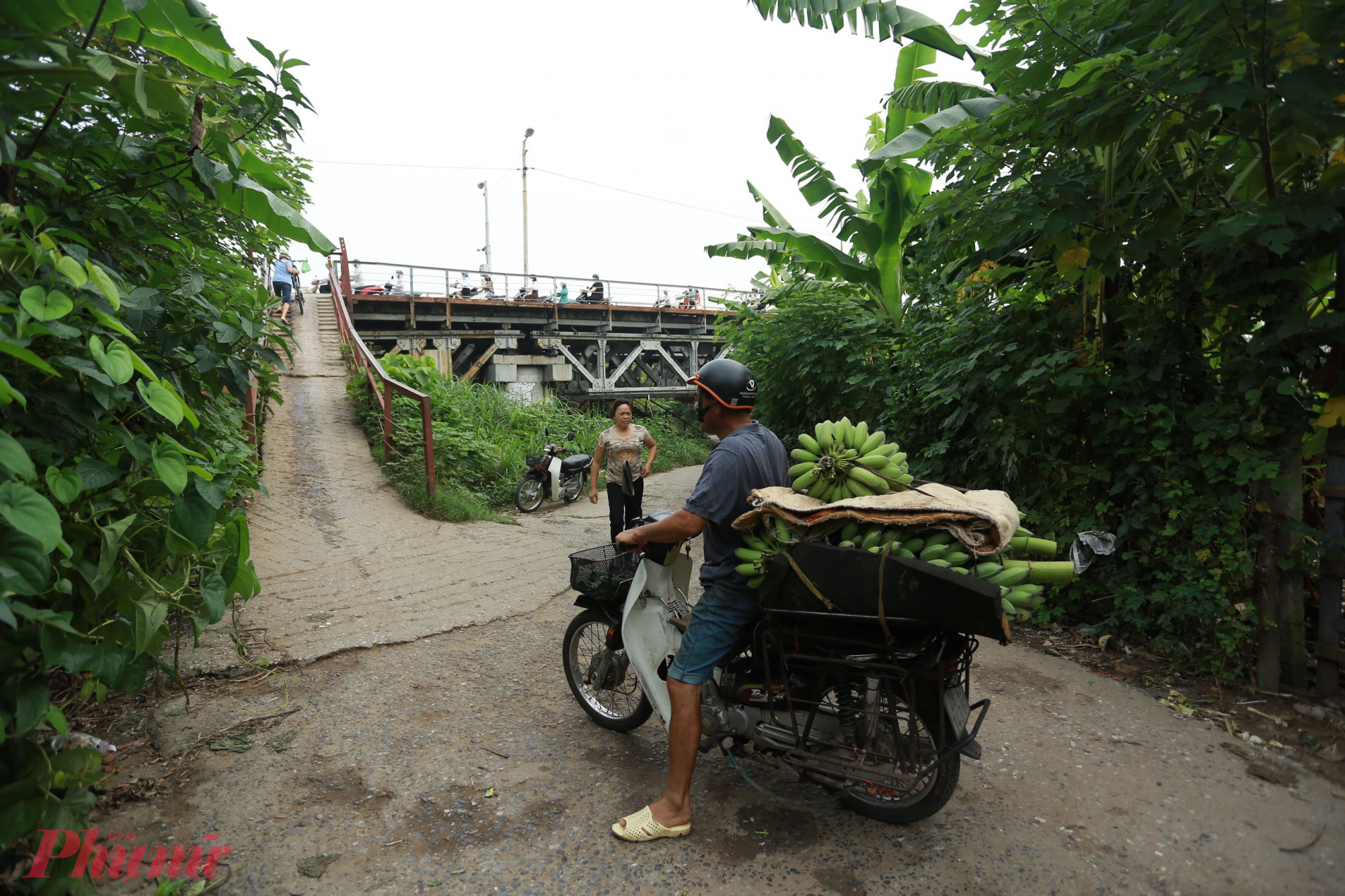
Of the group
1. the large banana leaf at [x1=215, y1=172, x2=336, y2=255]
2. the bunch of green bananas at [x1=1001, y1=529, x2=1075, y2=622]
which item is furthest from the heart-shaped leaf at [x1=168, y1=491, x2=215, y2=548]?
the bunch of green bananas at [x1=1001, y1=529, x2=1075, y2=622]

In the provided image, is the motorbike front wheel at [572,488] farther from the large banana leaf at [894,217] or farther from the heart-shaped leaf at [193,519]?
the heart-shaped leaf at [193,519]

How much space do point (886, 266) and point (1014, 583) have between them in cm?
545

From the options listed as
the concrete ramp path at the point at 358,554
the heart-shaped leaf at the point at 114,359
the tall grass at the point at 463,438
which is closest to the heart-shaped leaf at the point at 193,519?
the heart-shaped leaf at the point at 114,359

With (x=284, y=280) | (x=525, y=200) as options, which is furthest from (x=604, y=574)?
(x=525, y=200)

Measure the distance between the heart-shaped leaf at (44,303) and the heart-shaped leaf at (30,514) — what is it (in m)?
0.44

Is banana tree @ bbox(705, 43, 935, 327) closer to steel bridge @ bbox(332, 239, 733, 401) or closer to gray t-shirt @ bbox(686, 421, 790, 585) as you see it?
gray t-shirt @ bbox(686, 421, 790, 585)

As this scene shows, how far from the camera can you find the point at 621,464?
21.9 feet

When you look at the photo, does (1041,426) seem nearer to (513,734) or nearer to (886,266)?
(886,266)

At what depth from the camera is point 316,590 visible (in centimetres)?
546

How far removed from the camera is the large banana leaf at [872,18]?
5840 mm

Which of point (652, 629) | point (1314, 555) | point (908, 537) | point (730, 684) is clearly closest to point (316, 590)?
point (652, 629)

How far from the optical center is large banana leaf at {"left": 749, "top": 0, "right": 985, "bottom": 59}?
5840 mm

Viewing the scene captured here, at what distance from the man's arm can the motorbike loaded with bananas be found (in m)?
0.22

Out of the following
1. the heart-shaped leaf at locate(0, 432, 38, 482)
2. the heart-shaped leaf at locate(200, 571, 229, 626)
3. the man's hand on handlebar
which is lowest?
the heart-shaped leaf at locate(200, 571, 229, 626)
